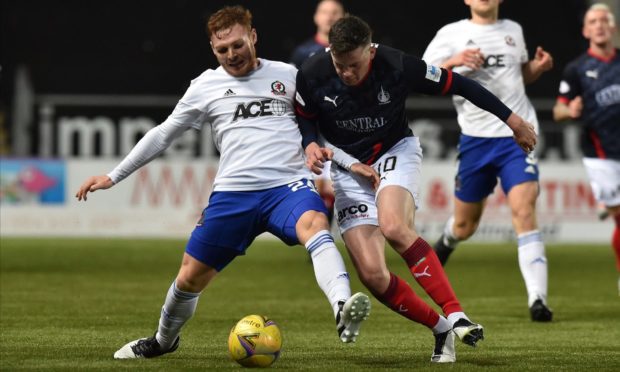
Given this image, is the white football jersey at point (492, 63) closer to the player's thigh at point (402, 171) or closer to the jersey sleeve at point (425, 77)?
A: the player's thigh at point (402, 171)

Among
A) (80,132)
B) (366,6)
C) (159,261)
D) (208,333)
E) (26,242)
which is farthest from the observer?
(366,6)

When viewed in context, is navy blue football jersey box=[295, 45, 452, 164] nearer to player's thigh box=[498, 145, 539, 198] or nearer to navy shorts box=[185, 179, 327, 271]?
navy shorts box=[185, 179, 327, 271]

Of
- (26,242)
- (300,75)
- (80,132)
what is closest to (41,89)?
(80,132)

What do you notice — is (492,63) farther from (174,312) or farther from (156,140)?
(174,312)

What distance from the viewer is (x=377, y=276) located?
6809 mm

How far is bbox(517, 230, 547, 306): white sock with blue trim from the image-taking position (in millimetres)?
9453

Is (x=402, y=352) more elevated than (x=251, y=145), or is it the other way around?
(x=251, y=145)

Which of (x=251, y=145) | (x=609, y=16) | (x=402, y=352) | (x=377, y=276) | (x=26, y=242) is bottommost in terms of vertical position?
(x=26, y=242)

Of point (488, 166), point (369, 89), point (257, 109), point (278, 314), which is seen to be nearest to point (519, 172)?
point (488, 166)

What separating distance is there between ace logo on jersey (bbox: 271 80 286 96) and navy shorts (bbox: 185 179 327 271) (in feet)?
1.70

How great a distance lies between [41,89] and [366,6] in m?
5.31

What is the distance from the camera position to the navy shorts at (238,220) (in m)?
6.80

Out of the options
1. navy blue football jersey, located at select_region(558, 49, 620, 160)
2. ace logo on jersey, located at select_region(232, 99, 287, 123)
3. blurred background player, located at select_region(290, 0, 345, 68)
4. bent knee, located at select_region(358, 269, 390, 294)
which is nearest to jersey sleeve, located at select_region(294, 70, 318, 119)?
ace logo on jersey, located at select_region(232, 99, 287, 123)

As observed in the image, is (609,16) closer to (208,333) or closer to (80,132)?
(208,333)
